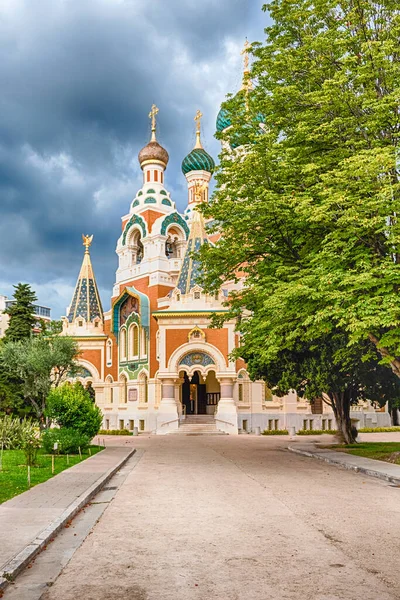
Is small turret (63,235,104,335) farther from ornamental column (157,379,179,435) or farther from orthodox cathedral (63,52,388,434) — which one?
ornamental column (157,379,179,435)

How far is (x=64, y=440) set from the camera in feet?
64.6

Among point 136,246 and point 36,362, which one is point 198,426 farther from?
point 136,246

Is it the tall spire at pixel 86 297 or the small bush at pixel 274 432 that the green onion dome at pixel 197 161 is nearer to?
the tall spire at pixel 86 297

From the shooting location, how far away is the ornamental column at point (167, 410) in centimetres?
3597

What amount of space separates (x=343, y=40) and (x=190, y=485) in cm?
1033

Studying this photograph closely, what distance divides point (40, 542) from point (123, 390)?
36033 millimetres

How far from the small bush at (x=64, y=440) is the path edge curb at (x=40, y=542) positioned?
26.7ft

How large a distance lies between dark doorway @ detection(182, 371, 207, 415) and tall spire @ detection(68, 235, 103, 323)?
985 cm

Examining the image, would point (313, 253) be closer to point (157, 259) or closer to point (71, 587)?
point (71, 587)

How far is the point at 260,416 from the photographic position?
37.5 meters

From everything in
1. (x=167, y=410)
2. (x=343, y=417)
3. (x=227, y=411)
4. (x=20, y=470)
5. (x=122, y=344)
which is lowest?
(x=20, y=470)

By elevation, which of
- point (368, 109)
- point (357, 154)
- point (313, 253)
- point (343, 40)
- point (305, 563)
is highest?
point (343, 40)

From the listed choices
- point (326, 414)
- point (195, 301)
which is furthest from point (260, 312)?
point (326, 414)

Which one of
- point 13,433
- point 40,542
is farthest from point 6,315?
point 40,542
